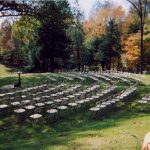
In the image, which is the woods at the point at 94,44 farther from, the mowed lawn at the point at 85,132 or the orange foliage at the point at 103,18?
the mowed lawn at the point at 85,132

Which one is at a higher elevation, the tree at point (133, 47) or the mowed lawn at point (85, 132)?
the tree at point (133, 47)

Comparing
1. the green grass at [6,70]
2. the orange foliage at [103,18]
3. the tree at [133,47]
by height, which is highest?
the orange foliage at [103,18]

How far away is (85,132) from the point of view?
1427 cm

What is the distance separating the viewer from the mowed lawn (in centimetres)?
1183

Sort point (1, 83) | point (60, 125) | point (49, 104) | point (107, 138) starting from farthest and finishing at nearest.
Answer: point (1, 83), point (49, 104), point (60, 125), point (107, 138)

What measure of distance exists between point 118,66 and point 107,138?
5404 cm

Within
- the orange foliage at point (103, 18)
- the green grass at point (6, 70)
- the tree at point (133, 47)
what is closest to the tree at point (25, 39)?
the green grass at point (6, 70)

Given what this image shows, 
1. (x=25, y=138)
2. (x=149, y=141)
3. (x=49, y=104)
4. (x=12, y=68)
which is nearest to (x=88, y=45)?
(x=12, y=68)

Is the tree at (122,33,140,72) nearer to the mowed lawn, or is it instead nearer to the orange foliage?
the orange foliage

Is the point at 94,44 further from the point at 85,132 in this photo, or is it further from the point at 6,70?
the point at 85,132

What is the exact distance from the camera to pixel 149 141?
693 centimetres

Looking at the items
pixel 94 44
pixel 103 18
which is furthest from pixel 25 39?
pixel 103 18

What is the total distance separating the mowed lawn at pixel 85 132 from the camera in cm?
1183

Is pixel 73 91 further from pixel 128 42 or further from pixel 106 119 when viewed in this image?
pixel 128 42
